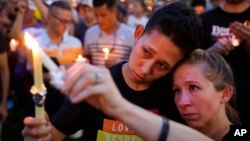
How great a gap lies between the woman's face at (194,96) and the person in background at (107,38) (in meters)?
2.51

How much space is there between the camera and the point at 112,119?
6.04 feet

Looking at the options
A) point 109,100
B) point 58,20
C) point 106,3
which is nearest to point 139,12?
point 106,3

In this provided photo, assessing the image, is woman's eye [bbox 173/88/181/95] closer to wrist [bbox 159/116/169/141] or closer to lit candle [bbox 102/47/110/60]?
wrist [bbox 159/116/169/141]

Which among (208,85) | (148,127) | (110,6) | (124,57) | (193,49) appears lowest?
(148,127)

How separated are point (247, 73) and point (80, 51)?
1841mm

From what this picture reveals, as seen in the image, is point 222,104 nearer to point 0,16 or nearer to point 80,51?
point 80,51

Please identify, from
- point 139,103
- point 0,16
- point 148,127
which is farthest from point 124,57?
point 148,127

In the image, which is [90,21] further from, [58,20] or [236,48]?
[236,48]

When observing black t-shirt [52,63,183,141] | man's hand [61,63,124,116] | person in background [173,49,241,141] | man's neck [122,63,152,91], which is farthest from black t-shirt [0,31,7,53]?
man's hand [61,63,124,116]

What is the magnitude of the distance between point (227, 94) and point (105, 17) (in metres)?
2.71

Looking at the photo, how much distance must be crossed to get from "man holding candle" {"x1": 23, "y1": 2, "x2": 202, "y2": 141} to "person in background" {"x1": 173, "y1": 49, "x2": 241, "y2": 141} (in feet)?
0.23

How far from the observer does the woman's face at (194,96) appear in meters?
1.80

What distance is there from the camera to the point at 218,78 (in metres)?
1.92

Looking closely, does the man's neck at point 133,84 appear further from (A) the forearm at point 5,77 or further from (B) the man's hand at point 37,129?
(A) the forearm at point 5,77
